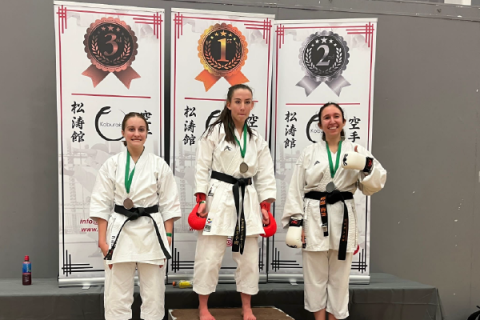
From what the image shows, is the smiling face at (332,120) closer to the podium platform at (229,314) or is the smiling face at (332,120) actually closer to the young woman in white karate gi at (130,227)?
the young woman in white karate gi at (130,227)

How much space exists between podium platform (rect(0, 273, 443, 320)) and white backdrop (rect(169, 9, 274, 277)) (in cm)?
30

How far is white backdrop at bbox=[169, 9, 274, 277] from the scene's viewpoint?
138 inches

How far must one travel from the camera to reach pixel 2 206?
3.64 meters

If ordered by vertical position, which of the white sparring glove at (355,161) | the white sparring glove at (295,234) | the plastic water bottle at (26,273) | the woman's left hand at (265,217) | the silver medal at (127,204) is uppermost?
the white sparring glove at (355,161)

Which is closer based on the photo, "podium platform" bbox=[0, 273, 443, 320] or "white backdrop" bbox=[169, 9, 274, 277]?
"podium platform" bbox=[0, 273, 443, 320]

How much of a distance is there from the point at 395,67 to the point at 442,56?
0.55m

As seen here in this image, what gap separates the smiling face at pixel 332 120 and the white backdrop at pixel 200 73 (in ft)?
2.69

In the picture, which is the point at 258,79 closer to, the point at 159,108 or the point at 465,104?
the point at 159,108

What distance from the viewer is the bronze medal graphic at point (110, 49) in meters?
3.36

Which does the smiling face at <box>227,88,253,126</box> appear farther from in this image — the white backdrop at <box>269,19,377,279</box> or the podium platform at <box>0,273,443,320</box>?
the podium platform at <box>0,273,443,320</box>

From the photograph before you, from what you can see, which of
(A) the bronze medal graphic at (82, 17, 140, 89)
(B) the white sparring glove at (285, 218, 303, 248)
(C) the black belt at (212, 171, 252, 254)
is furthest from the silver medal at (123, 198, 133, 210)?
(A) the bronze medal graphic at (82, 17, 140, 89)

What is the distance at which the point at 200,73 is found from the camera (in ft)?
11.6

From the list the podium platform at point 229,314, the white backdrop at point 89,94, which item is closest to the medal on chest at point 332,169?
the podium platform at point 229,314

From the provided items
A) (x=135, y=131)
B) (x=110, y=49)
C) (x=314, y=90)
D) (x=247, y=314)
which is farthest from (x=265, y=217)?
(x=110, y=49)
